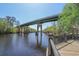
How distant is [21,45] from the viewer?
7.55 ft

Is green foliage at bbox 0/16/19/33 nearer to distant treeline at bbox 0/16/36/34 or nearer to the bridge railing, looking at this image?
distant treeline at bbox 0/16/36/34

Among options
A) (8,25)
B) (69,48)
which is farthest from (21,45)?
(69,48)

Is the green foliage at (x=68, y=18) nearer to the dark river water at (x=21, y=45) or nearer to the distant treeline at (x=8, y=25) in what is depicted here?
the dark river water at (x=21, y=45)

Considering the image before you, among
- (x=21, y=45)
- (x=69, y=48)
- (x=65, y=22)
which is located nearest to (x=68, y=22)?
(x=65, y=22)

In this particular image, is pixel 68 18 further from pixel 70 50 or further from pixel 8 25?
pixel 8 25

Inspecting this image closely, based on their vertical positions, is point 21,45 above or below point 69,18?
below

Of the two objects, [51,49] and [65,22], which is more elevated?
[65,22]

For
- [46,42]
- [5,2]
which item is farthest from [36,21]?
[5,2]

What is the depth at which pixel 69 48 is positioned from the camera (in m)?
2.27

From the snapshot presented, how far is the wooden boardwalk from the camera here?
2242mm

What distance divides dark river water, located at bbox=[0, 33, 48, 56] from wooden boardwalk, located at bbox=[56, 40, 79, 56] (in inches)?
7.2

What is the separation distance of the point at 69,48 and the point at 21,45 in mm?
572

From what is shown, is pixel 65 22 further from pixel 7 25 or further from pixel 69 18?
pixel 7 25

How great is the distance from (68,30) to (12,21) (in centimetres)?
68
